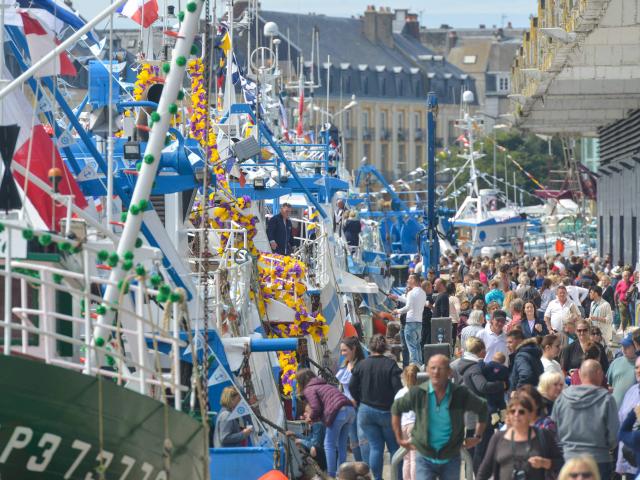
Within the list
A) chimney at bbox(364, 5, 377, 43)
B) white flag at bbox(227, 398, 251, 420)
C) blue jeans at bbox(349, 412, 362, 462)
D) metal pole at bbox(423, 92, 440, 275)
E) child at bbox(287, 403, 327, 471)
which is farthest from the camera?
chimney at bbox(364, 5, 377, 43)

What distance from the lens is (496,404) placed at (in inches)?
538

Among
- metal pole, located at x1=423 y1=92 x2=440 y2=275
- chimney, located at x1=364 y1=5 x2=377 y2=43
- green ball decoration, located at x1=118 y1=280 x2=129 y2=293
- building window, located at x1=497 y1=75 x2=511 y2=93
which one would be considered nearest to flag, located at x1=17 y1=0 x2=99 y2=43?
green ball decoration, located at x1=118 y1=280 x2=129 y2=293

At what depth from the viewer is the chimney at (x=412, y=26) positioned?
127812 mm

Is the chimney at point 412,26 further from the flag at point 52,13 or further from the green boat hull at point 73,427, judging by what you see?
the green boat hull at point 73,427

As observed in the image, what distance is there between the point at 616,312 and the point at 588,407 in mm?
16912

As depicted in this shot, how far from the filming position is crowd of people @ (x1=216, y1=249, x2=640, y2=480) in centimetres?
1045

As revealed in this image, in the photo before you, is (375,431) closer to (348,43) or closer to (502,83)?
(348,43)

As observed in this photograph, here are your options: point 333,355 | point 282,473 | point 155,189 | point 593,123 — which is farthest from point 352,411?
point 593,123

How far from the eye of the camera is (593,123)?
41.9 meters

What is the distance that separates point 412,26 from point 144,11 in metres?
112

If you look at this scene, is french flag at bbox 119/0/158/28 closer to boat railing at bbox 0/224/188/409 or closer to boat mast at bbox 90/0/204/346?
boat railing at bbox 0/224/188/409

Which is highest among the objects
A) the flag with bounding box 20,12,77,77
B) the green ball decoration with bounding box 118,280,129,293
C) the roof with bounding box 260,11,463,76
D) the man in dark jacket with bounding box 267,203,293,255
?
the roof with bounding box 260,11,463,76

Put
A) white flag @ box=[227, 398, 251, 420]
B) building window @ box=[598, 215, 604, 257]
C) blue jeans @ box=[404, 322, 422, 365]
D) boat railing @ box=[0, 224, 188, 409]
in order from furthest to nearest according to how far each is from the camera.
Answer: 1. building window @ box=[598, 215, 604, 257]
2. blue jeans @ box=[404, 322, 422, 365]
3. white flag @ box=[227, 398, 251, 420]
4. boat railing @ box=[0, 224, 188, 409]

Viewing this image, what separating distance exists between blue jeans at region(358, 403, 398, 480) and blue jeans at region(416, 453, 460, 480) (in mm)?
2567
